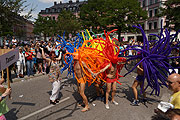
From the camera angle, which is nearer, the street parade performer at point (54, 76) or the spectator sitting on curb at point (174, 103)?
the spectator sitting on curb at point (174, 103)

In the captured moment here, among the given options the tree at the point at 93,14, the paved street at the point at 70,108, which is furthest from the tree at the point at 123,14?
the paved street at the point at 70,108

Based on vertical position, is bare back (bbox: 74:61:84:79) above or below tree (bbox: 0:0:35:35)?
below

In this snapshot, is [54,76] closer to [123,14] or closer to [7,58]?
[7,58]

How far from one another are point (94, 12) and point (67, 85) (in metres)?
31.6

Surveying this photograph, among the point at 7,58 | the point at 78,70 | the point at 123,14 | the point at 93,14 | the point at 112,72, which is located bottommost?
the point at 112,72

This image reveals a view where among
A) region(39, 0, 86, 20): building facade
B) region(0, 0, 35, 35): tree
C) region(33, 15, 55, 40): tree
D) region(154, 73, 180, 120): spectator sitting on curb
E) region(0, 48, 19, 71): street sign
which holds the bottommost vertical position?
region(154, 73, 180, 120): spectator sitting on curb

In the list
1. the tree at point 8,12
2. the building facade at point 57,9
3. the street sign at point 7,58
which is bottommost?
the street sign at point 7,58

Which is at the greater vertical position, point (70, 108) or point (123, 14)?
point (123, 14)

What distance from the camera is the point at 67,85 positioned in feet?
23.0

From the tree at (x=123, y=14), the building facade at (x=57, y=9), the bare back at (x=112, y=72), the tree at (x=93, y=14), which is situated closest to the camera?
the bare back at (x=112, y=72)

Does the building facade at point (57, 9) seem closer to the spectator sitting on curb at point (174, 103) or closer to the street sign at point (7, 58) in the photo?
the street sign at point (7, 58)

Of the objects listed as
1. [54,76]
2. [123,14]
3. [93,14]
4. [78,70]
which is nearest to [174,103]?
[78,70]

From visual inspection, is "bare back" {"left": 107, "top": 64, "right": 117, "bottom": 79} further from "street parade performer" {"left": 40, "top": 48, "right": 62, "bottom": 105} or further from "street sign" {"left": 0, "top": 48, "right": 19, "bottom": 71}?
"street sign" {"left": 0, "top": 48, "right": 19, "bottom": 71}

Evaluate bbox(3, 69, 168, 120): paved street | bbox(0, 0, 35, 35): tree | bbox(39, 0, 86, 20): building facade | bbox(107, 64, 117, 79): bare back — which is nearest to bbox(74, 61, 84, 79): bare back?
bbox(107, 64, 117, 79): bare back
